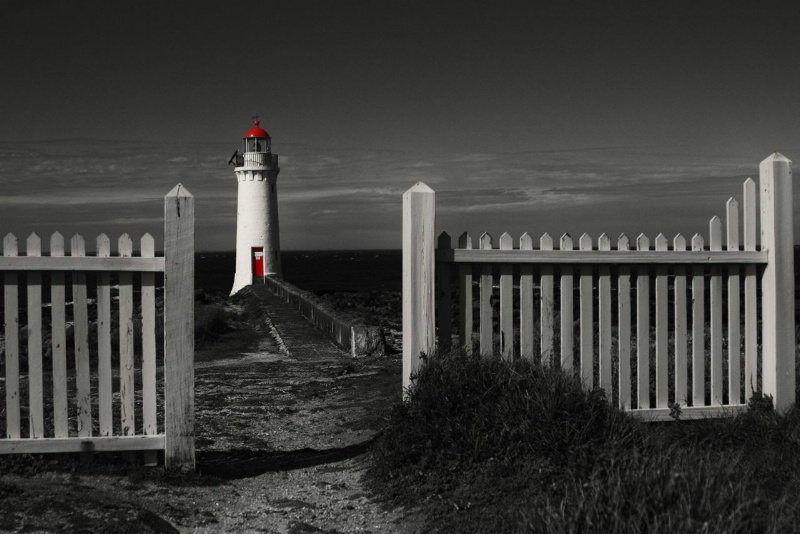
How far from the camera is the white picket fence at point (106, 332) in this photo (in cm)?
555

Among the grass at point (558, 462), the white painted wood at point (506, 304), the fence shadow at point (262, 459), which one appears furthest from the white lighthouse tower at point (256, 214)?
the grass at point (558, 462)

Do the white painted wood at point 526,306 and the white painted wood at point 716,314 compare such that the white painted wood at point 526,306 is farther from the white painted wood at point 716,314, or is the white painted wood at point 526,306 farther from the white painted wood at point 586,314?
the white painted wood at point 716,314

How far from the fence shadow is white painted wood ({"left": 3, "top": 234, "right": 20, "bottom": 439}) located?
1.38 meters

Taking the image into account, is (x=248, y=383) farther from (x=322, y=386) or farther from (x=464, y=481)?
(x=464, y=481)

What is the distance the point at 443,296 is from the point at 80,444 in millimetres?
2939

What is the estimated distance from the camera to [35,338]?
5609mm

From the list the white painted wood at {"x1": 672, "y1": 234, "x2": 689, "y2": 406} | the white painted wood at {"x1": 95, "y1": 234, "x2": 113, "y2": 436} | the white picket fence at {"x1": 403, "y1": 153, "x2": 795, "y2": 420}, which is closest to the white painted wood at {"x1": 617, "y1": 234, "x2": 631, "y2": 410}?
the white picket fence at {"x1": 403, "y1": 153, "x2": 795, "y2": 420}

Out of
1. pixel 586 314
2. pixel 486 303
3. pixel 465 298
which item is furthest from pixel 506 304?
pixel 586 314

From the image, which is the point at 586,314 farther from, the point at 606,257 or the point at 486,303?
the point at 486,303

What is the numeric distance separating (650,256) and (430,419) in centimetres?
243

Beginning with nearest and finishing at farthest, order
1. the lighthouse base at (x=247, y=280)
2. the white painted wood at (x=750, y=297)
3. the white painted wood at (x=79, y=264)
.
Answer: the white painted wood at (x=79, y=264) < the white painted wood at (x=750, y=297) < the lighthouse base at (x=247, y=280)

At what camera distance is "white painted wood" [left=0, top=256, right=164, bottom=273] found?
551 cm

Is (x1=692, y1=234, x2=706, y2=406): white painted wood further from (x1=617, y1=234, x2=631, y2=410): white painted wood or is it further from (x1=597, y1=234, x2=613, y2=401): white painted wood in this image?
(x1=597, y1=234, x2=613, y2=401): white painted wood

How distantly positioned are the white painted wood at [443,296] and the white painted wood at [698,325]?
2143 millimetres
